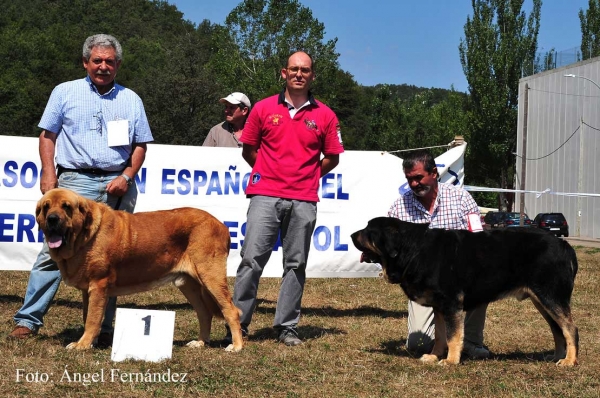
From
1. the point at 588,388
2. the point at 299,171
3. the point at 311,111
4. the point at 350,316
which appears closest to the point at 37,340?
the point at 299,171

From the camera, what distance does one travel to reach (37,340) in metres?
5.69

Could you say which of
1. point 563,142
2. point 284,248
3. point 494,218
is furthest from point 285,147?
point 563,142

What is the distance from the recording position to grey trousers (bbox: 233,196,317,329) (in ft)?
19.9

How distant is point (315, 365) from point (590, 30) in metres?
48.8

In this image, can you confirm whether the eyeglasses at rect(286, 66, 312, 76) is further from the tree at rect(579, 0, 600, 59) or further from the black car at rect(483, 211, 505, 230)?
the tree at rect(579, 0, 600, 59)

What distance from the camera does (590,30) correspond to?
4834 centimetres

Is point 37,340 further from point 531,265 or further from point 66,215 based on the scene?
point 531,265

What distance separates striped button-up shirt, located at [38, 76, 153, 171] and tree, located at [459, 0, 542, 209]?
4433 cm

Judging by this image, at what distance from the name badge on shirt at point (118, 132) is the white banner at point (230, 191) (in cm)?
292

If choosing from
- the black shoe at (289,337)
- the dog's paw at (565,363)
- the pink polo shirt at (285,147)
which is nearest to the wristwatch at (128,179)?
the pink polo shirt at (285,147)

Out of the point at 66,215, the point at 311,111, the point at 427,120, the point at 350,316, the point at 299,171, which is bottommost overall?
the point at 350,316

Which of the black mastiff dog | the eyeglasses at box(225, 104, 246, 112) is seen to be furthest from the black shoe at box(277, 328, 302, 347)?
the eyeglasses at box(225, 104, 246, 112)

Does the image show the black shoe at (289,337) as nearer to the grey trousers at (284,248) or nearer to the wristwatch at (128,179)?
the grey trousers at (284,248)

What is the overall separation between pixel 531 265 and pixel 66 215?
11.1ft
